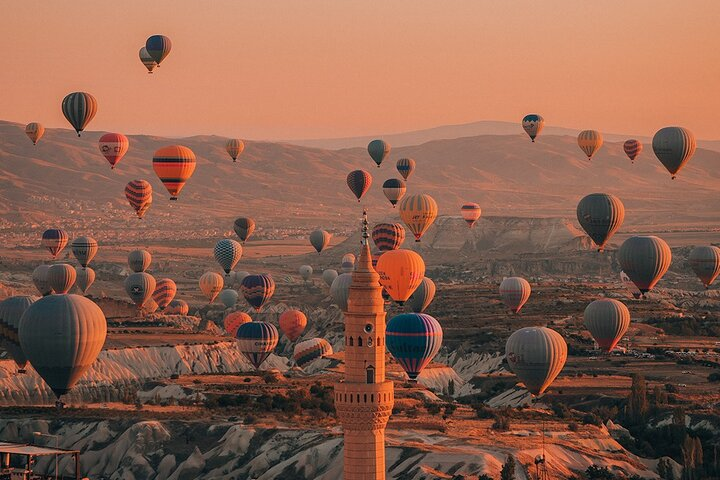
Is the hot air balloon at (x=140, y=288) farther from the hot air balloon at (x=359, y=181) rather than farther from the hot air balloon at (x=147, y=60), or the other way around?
the hot air balloon at (x=147, y=60)

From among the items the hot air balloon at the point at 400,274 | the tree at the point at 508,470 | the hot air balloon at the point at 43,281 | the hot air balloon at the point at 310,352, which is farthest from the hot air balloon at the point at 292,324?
the tree at the point at 508,470

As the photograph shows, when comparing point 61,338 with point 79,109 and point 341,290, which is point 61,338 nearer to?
point 79,109

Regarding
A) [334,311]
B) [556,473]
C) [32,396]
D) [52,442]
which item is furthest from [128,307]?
[556,473]

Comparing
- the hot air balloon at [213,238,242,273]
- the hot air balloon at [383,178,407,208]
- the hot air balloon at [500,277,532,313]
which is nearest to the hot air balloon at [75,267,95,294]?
the hot air balloon at [213,238,242,273]

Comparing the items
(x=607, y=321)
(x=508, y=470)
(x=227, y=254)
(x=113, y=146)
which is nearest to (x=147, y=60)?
(x=113, y=146)

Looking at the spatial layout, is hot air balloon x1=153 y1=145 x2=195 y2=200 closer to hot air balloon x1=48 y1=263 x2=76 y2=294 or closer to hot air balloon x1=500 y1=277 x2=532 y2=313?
hot air balloon x1=48 y1=263 x2=76 y2=294
